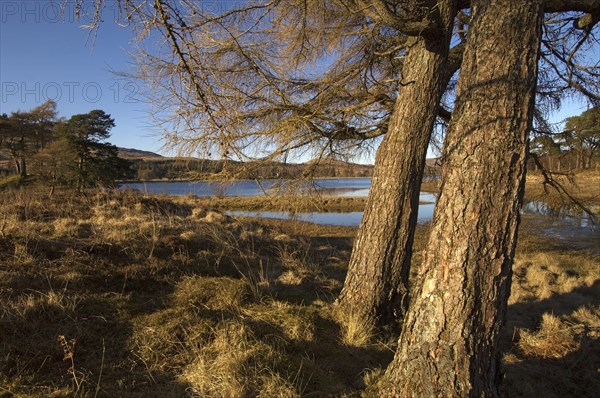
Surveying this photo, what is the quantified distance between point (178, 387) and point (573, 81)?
7.15m

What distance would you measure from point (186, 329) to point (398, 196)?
259 cm

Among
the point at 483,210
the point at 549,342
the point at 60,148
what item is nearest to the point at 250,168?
the point at 483,210

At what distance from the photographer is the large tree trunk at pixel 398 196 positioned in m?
4.01

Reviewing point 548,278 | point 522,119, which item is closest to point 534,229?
point 548,278

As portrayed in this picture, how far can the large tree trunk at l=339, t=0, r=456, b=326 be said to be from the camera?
401cm

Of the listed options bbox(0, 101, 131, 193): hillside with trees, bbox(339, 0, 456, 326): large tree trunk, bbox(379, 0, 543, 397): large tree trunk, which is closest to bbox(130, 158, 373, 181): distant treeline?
bbox(339, 0, 456, 326): large tree trunk


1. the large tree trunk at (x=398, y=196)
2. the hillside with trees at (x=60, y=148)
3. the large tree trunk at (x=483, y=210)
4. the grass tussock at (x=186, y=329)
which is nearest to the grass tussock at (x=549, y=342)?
the grass tussock at (x=186, y=329)

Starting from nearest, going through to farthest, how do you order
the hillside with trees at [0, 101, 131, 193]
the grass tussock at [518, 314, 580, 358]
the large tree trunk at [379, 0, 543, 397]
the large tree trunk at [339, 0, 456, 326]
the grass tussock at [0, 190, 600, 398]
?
the large tree trunk at [379, 0, 543, 397], the grass tussock at [0, 190, 600, 398], the large tree trunk at [339, 0, 456, 326], the grass tussock at [518, 314, 580, 358], the hillside with trees at [0, 101, 131, 193]

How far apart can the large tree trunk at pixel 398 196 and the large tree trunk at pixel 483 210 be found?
1.63 metres

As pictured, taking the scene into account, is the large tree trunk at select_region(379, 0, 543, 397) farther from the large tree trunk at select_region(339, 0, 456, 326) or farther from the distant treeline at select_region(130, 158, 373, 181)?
the distant treeline at select_region(130, 158, 373, 181)

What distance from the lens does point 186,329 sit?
11.1ft

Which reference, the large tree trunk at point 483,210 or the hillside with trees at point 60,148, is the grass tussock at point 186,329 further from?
the hillside with trees at point 60,148

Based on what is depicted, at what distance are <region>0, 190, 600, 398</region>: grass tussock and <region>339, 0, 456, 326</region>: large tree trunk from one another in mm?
380

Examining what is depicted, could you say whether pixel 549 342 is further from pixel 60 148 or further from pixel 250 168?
pixel 60 148
